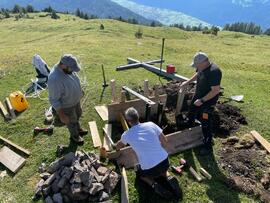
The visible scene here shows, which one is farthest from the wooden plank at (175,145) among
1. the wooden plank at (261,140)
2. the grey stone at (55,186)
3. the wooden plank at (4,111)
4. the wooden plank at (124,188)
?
the wooden plank at (4,111)

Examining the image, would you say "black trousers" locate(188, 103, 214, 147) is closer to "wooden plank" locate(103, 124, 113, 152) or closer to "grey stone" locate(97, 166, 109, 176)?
"wooden plank" locate(103, 124, 113, 152)

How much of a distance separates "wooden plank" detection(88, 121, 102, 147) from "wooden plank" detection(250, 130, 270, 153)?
5393mm

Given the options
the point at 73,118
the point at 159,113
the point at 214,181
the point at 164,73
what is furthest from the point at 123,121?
the point at 164,73

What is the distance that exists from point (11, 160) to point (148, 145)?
15.9 ft

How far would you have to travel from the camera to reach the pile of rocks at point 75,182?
718cm

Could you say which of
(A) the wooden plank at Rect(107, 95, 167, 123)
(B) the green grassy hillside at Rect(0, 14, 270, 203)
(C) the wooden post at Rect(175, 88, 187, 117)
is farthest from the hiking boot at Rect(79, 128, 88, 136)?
(C) the wooden post at Rect(175, 88, 187, 117)

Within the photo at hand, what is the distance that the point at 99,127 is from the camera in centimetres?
1067

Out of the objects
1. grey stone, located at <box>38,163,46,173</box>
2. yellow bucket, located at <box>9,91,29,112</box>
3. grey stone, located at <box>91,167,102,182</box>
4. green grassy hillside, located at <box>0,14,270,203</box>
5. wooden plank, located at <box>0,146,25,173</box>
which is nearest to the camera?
grey stone, located at <box>91,167,102,182</box>

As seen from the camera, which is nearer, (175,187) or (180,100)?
(175,187)

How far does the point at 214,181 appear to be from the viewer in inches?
323

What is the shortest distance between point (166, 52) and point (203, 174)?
18.5 meters

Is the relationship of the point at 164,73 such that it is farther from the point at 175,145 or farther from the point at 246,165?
the point at 246,165

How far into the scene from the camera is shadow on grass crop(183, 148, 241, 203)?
7.64 meters

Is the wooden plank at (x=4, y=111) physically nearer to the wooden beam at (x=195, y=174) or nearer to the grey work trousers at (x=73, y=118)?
the grey work trousers at (x=73, y=118)
